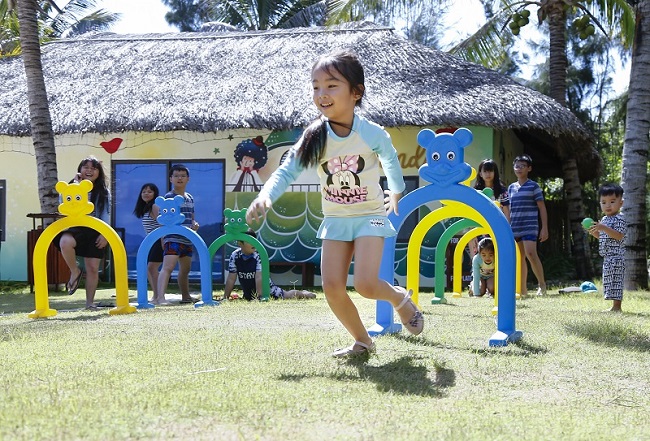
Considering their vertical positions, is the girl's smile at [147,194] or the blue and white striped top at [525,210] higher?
the girl's smile at [147,194]

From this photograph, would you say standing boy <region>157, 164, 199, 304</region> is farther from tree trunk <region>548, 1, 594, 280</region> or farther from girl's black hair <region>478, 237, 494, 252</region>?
tree trunk <region>548, 1, 594, 280</region>

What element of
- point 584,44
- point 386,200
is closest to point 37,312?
point 386,200

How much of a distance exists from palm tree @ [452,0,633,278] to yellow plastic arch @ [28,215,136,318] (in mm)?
10148

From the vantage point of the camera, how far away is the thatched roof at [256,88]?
13.0m

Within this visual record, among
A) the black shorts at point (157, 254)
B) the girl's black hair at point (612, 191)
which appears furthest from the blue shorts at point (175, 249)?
the girl's black hair at point (612, 191)

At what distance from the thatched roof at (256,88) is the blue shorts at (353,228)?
8447 millimetres

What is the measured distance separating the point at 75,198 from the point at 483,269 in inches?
193

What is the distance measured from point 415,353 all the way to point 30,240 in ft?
28.3

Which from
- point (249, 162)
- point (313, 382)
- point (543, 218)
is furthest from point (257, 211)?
point (249, 162)

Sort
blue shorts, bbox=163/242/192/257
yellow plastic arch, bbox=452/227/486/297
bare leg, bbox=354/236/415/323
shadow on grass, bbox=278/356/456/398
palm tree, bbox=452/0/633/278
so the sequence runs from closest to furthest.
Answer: shadow on grass, bbox=278/356/456/398, bare leg, bbox=354/236/415/323, blue shorts, bbox=163/242/192/257, yellow plastic arch, bbox=452/227/486/297, palm tree, bbox=452/0/633/278

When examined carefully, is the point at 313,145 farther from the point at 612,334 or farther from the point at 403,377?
the point at 612,334

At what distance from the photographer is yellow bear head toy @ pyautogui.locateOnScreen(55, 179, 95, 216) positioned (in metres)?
7.20

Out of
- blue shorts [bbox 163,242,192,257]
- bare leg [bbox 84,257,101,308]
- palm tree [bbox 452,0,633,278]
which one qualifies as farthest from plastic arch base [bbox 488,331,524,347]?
palm tree [bbox 452,0,633,278]

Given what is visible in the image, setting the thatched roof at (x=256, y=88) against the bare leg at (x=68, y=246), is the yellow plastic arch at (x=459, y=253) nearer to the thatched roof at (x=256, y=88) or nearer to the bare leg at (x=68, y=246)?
the thatched roof at (x=256, y=88)
